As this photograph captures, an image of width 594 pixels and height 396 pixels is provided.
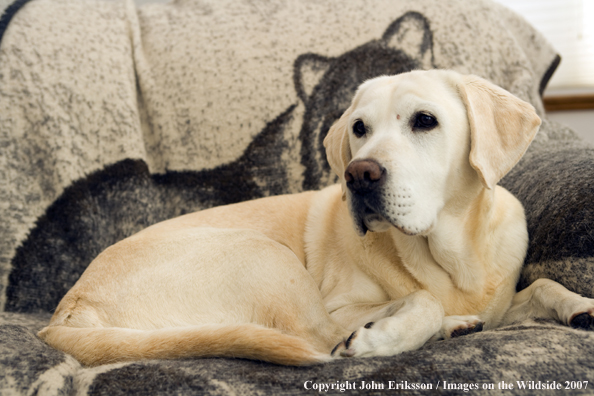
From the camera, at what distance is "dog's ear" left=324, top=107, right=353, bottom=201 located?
174 cm

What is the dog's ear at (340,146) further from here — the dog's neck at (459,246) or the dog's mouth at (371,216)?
the dog's neck at (459,246)

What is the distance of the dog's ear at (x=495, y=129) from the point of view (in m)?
1.40

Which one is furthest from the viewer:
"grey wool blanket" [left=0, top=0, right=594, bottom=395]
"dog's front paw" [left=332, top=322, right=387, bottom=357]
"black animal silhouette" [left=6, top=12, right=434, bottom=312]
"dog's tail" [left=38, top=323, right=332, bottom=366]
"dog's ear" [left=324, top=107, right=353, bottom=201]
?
"black animal silhouette" [left=6, top=12, right=434, bottom=312]

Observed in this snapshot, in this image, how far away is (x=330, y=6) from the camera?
253 cm

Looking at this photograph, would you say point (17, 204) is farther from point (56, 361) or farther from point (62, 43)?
point (56, 361)

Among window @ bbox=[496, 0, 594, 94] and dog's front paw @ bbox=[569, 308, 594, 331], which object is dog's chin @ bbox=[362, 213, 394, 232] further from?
window @ bbox=[496, 0, 594, 94]

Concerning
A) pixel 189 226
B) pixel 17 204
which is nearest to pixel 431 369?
pixel 189 226

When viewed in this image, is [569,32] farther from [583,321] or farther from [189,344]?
[189,344]

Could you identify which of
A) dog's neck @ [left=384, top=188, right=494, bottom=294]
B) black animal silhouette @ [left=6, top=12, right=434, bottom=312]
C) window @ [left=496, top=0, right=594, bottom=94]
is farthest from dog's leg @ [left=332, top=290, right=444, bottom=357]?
window @ [left=496, top=0, right=594, bottom=94]

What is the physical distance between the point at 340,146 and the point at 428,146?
0.43 metres

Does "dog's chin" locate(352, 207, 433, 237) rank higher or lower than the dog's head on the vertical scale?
lower

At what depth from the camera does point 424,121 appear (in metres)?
1.43

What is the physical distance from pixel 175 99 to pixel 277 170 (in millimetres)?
666

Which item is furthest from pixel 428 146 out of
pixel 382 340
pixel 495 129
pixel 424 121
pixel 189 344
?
pixel 189 344
